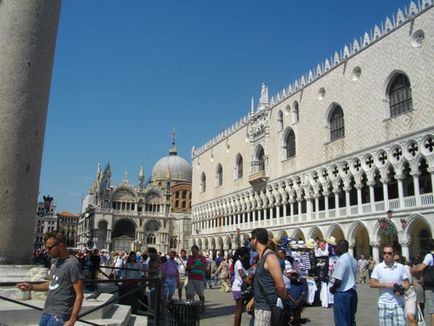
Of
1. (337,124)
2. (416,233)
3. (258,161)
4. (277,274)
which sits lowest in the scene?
(277,274)

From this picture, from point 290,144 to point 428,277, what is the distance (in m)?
27.4

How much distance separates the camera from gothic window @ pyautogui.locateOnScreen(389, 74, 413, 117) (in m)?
22.5

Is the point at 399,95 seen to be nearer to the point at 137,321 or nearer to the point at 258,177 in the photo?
the point at 258,177

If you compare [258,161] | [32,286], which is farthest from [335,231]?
[32,286]

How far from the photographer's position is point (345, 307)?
5758 mm

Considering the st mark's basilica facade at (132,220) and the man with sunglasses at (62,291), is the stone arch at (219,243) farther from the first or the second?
the man with sunglasses at (62,291)

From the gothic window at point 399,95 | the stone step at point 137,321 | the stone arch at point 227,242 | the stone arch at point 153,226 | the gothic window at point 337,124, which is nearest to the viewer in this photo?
the stone step at point 137,321

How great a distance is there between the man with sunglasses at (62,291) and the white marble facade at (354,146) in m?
20.3

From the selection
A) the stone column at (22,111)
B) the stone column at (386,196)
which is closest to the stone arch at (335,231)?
the stone column at (386,196)

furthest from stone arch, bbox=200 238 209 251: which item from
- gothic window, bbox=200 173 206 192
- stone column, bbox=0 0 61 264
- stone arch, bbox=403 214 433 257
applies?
stone column, bbox=0 0 61 264

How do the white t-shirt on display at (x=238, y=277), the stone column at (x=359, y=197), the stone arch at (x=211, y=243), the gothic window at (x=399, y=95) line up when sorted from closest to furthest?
1. the white t-shirt on display at (x=238, y=277)
2. the gothic window at (x=399, y=95)
3. the stone column at (x=359, y=197)
4. the stone arch at (x=211, y=243)

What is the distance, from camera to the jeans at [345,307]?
5722mm

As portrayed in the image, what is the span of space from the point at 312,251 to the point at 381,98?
1500 cm

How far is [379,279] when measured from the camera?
5402 mm
